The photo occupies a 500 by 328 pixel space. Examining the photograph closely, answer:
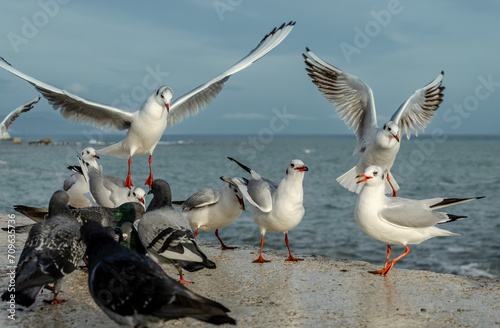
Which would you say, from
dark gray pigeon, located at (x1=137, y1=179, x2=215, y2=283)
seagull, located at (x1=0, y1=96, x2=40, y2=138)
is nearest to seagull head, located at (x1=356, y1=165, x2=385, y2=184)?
dark gray pigeon, located at (x1=137, y1=179, x2=215, y2=283)

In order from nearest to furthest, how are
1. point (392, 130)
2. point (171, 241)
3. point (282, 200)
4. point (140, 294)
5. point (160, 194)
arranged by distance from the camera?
point (140, 294) < point (171, 241) < point (160, 194) < point (282, 200) < point (392, 130)

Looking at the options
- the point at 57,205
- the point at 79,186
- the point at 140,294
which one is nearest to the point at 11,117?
the point at 79,186

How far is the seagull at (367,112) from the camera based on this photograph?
7.97 m

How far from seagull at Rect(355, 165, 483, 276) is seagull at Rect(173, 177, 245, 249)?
156cm

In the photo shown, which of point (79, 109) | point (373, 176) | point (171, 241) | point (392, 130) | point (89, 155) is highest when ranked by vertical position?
point (392, 130)

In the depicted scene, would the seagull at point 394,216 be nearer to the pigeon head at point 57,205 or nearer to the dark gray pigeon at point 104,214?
the dark gray pigeon at point 104,214

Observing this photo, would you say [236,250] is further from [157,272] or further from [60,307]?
[157,272]

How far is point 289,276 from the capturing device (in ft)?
18.2

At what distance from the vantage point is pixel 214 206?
659 centimetres

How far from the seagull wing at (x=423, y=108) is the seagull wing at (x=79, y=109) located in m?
4.38

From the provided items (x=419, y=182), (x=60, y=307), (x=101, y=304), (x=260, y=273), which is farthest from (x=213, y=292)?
(x=419, y=182)

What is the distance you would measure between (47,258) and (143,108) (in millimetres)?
4439

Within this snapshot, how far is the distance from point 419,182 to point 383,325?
87.9ft

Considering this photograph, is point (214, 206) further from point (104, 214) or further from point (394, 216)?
point (394, 216)
